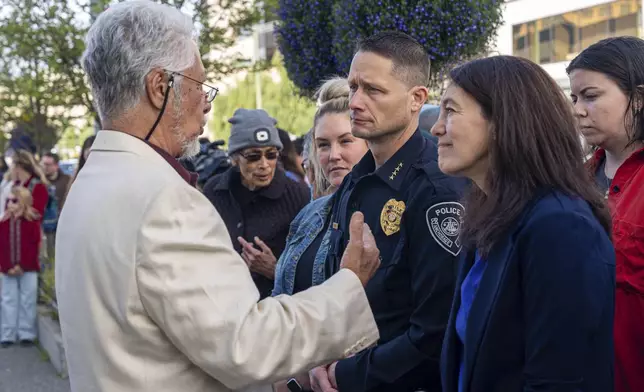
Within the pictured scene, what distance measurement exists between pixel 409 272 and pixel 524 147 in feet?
2.75

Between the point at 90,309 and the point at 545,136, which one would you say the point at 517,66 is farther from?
the point at 90,309

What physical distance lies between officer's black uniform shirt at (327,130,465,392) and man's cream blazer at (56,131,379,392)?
588 mm

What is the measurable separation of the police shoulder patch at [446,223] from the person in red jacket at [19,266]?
25.2 feet

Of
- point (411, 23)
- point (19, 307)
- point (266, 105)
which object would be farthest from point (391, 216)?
point (266, 105)

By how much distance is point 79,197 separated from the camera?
90.0 inches

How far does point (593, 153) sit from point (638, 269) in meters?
0.76

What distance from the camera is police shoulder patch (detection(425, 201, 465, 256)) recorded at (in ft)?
9.17

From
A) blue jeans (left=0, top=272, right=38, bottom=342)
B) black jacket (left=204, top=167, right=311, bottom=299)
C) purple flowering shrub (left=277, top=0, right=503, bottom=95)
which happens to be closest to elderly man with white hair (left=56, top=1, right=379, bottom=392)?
black jacket (left=204, top=167, right=311, bottom=299)

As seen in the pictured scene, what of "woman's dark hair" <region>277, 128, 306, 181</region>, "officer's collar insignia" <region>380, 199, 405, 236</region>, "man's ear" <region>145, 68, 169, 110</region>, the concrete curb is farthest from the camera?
→ the concrete curb

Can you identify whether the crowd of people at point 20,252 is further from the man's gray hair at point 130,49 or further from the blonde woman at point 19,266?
the man's gray hair at point 130,49

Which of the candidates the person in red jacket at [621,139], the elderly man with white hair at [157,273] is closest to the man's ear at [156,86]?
the elderly man with white hair at [157,273]

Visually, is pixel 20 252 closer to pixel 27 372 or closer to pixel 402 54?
pixel 27 372

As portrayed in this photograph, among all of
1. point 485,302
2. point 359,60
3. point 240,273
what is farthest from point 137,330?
point 359,60

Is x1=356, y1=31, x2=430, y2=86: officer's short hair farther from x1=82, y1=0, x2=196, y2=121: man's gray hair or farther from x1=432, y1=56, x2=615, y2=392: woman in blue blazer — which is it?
A: x1=82, y1=0, x2=196, y2=121: man's gray hair
